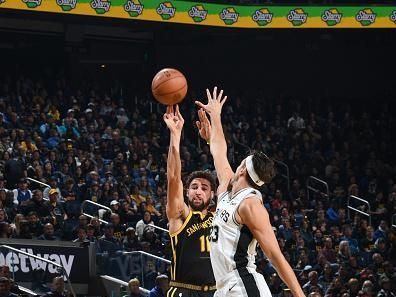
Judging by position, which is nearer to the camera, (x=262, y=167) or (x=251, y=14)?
(x=262, y=167)

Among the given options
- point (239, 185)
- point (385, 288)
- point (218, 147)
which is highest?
point (218, 147)

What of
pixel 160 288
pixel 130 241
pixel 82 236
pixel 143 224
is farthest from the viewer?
pixel 143 224

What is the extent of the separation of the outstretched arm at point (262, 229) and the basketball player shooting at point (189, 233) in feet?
5.14

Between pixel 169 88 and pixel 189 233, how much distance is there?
1.63 m

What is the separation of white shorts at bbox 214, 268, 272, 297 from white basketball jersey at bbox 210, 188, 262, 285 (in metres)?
0.02

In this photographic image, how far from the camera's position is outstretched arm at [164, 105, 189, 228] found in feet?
28.0

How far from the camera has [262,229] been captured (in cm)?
696

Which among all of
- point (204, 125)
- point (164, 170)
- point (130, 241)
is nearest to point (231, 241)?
point (204, 125)

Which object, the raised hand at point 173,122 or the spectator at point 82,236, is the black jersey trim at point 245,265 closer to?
the raised hand at point 173,122

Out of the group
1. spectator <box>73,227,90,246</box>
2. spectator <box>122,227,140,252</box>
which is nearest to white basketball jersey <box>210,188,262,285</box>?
spectator <box>73,227,90,246</box>

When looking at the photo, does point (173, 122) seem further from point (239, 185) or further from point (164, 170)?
point (164, 170)

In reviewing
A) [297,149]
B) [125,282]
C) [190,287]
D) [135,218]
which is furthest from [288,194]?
[190,287]

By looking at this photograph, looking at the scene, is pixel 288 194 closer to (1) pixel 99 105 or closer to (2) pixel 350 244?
(2) pixel 350 244

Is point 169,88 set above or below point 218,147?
above
